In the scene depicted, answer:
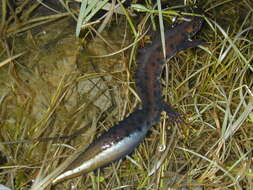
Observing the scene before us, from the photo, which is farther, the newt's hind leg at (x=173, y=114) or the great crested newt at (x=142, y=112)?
the newt's hind leg at (x=173, y=114)

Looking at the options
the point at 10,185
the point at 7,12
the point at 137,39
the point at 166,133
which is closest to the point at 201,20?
the point at 137,39

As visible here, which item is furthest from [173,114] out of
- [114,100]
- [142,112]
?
[114,100]

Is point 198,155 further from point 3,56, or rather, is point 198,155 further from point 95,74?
point 3,56

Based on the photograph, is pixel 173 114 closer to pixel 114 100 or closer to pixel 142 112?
pixel 142 112

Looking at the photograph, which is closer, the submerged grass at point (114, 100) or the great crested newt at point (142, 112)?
the great crested newt at point (142, 112)
